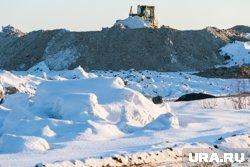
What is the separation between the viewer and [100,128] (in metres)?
6.02

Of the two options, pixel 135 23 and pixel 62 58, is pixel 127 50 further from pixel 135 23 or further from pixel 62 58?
pixel 62 58

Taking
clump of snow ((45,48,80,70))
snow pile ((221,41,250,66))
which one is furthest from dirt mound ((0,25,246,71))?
snow pile ((221,41,250,66))

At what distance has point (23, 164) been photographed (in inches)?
164

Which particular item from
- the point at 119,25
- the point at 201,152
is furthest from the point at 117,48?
the point at 201,152

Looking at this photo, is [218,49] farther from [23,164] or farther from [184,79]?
[23,164]

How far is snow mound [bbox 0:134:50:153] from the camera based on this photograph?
4.89 meters

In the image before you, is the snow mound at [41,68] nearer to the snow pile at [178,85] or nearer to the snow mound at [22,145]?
the snow pile at [178,85]

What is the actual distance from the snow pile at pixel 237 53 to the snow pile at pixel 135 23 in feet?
21.3

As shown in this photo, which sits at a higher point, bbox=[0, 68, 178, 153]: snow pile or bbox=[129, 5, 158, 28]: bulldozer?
bbox=[129, 5, 158, 28]: bulldozer

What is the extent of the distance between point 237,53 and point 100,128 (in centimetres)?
3392

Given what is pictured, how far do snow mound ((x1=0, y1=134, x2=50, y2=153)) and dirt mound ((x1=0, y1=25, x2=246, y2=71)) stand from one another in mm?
31939

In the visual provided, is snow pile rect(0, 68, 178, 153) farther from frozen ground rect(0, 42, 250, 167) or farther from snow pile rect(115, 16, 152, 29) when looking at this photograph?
snow pile rect(115, 16, 152, 29)

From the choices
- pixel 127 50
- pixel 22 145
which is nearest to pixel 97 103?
pixel 22 145

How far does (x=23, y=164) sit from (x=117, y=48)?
118 feet
